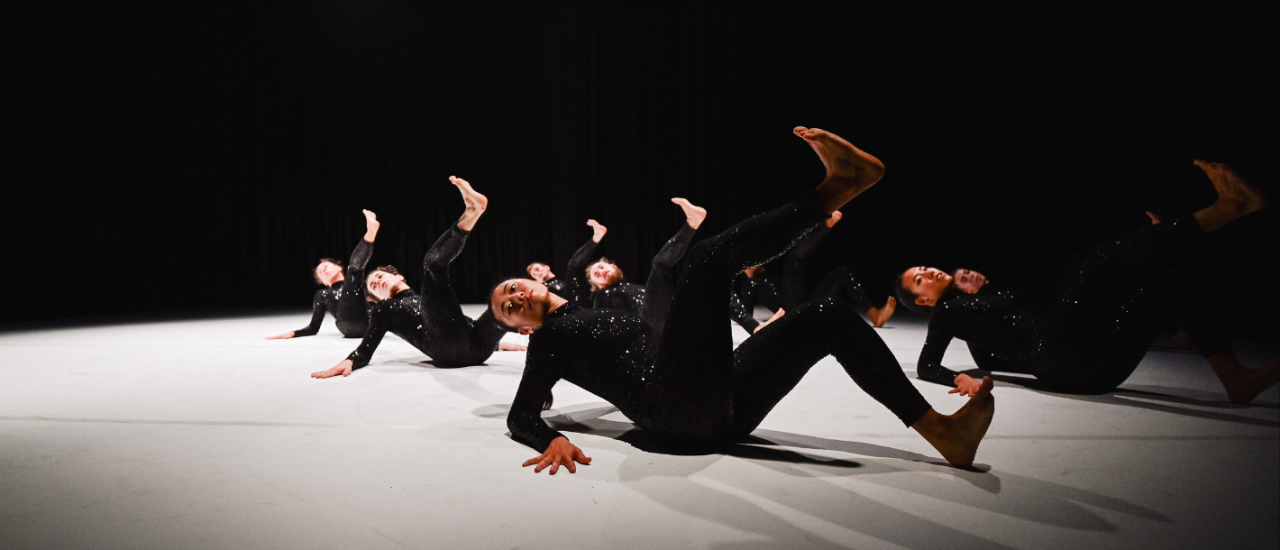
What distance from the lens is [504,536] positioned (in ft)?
3.88

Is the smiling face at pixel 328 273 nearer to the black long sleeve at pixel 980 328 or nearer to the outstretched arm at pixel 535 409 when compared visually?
the outstretched arm at pixel 535 409

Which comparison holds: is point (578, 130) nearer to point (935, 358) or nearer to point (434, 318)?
point (434, 318)

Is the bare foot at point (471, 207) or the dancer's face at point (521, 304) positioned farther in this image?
the bare foot at point (471, 207)

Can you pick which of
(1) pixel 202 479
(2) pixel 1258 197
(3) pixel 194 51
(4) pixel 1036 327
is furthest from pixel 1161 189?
(3) pixel 194 51

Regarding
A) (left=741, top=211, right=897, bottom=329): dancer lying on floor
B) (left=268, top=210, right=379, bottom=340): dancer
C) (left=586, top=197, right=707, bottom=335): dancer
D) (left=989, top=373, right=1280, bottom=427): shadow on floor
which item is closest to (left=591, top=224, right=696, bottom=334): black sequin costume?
(left=586, top=197, right=707, bottom=335): dancer

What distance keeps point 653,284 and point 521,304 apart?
1.76m

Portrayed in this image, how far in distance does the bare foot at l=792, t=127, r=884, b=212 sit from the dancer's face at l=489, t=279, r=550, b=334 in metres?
0.74

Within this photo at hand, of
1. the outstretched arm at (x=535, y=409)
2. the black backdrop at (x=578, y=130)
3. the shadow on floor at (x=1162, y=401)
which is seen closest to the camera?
the outstretched arm at (x=535, y=409)

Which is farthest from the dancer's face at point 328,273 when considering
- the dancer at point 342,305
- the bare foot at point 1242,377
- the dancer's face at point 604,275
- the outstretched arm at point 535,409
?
the bare foot at point 1242,377

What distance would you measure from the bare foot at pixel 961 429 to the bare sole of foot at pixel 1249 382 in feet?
4.55

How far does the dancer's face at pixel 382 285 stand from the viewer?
3.18 meters

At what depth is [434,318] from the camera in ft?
10.1

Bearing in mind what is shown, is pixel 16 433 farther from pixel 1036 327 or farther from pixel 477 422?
pixel 1036 327

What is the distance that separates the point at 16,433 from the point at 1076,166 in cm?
637
